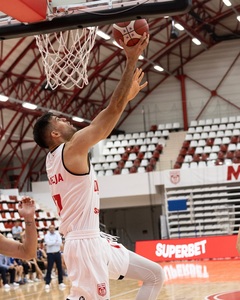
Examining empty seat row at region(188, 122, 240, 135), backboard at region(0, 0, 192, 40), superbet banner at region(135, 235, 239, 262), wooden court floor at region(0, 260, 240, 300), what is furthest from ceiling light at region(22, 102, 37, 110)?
backboard at region(0, 0, 192, 40)

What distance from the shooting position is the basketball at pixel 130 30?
613 cm

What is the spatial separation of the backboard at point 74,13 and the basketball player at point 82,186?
1.60 m

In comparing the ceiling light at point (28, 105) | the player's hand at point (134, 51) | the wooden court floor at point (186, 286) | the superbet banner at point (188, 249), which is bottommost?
the wooden court floor at point (186, 286)

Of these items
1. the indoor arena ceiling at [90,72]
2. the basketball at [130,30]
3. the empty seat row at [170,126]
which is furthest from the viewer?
the empty seat row at [170,126]

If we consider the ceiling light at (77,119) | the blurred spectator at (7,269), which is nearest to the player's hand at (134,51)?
the blurred spectator at (7,269)

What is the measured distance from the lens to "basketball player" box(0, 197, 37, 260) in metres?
3.90

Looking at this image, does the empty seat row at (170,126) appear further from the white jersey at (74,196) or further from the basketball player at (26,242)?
the basketball player at (26,242)

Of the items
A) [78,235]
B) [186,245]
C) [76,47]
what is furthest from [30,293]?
[78,235]

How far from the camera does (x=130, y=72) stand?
5.05 m

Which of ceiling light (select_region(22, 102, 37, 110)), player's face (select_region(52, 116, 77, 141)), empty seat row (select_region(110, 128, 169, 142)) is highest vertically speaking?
ceiling light (select_region(22, 102, 37, 110))

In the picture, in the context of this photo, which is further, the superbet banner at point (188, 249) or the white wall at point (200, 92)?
the white wall at point (200, 92)

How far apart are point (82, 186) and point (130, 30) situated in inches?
74.0

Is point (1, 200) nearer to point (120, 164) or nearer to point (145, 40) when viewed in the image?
point (120, 164)

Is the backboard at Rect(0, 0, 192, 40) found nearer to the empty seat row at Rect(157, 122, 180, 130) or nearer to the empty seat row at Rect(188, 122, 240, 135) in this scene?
the empty seat row at Rect(188, 122, 240, 135)
